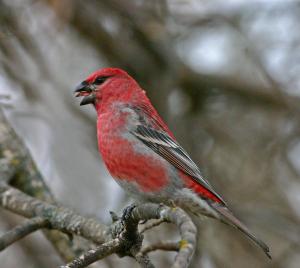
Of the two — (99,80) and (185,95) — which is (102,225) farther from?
(185,95)

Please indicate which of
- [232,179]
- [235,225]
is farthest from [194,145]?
[235,225]

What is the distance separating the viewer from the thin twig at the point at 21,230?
4.11 meters

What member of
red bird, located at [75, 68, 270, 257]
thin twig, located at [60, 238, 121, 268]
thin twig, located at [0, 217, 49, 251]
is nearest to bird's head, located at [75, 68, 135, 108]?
red bird, located at [75, 68, 270, 257]

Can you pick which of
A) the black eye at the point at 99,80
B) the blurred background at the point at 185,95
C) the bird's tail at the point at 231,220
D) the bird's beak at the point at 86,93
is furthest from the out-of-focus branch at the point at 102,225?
the blurred background at the point at 185,95

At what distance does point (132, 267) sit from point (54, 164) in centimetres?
227

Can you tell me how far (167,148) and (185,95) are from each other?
2868 mm

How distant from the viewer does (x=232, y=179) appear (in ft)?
24.6

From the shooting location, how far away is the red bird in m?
4.84

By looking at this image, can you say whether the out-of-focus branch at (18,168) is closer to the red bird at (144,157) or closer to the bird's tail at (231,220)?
the red bird at (144,157)

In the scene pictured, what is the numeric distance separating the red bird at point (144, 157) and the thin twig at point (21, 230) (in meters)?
0.78

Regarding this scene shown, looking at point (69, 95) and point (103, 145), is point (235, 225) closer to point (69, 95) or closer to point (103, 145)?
point (103, 145)

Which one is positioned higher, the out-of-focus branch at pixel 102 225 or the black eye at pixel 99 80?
the black eye at pixel 99 80

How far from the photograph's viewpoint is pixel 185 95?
26.3ft

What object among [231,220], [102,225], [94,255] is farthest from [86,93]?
[94,255]
